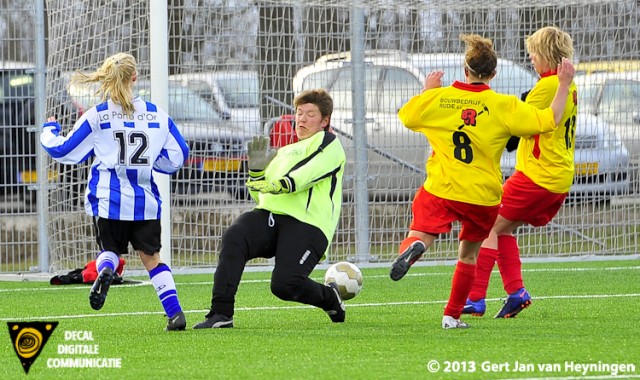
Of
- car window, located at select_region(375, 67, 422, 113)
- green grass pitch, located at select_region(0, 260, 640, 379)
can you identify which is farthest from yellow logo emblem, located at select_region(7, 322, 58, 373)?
car window, located at select_region(375, 67, 422, 113)

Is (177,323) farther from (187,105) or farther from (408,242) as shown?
(187,105)

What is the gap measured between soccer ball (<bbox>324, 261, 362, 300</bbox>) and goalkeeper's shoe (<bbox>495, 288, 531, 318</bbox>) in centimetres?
95

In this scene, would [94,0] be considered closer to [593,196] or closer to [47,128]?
[47,128]

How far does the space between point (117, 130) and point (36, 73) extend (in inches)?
185

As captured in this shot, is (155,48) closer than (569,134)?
No

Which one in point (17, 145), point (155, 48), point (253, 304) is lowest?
point (253, 304)

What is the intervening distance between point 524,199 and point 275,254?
151 cm

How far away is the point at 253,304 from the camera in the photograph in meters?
8.57

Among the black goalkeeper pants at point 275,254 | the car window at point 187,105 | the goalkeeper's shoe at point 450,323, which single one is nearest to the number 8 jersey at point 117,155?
the black goalkeeper pants at point 275,254

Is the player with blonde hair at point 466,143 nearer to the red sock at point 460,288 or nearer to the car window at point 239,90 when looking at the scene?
the red sock at point 460,288

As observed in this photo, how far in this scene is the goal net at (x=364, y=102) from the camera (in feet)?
38.1

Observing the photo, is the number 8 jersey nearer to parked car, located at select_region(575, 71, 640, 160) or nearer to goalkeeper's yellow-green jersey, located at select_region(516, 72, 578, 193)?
goalkeeper's yellow-green jersey, located at select_region(516, 72, 578, 193)

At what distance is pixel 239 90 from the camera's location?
11.7 m

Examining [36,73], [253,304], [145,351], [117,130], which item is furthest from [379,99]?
[145,351]
